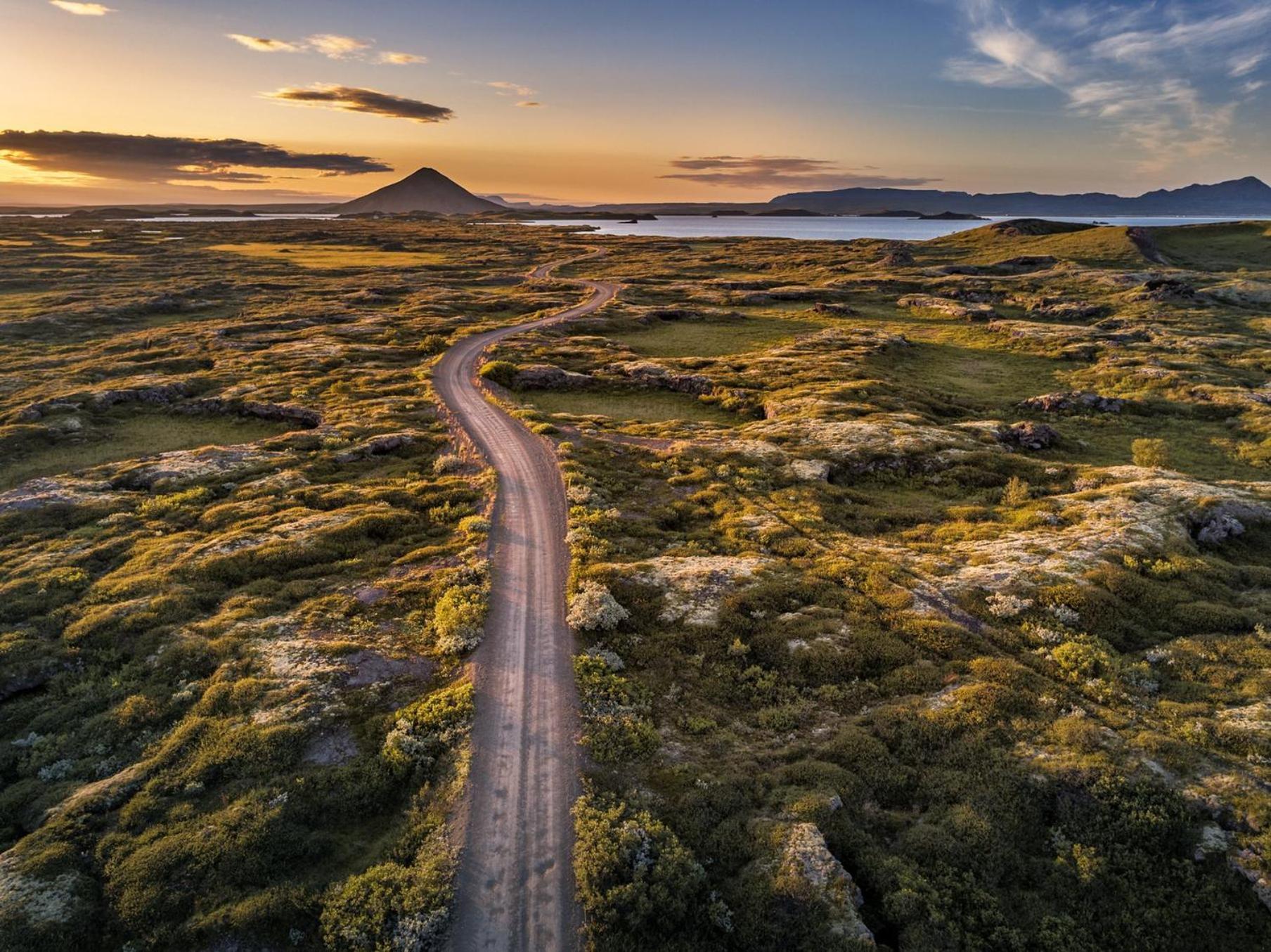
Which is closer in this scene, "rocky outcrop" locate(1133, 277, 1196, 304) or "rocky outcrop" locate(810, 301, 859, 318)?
"rocky outcrop" locate(1133, 277, 1196, 304)

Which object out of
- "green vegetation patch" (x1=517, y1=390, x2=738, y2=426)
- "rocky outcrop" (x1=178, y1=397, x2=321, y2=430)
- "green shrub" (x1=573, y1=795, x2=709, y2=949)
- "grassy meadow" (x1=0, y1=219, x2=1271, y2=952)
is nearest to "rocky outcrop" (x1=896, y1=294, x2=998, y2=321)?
"grassy meadow" (x1=0, y1=219, x2=1271, y2=952)

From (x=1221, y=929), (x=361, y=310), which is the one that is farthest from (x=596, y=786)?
(x=361, y=310)

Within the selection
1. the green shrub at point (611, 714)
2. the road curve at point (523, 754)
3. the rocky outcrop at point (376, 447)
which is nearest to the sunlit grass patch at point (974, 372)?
the road curve at point (523, 754)

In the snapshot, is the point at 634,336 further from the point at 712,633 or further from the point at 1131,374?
the point at 712,633

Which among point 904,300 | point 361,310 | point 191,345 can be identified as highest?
point 904,300

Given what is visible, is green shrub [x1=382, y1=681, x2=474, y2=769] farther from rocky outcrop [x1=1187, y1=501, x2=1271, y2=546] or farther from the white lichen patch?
rocky outcrop [x1=1187, y1=501, x2=1271, y2=546]

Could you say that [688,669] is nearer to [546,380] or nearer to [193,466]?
[193,466]
